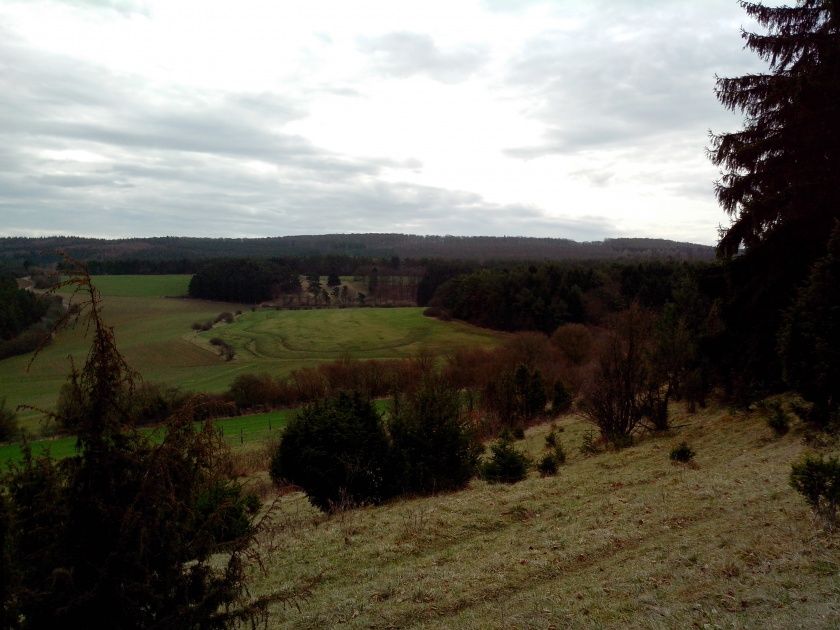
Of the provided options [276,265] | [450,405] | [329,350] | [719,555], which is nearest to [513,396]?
[450,405]

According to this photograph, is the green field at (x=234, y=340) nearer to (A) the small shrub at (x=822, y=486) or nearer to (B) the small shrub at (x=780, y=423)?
(B) the small shrub at (x=780, y=423)

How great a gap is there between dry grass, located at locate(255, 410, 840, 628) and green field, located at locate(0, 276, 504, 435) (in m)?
37.6

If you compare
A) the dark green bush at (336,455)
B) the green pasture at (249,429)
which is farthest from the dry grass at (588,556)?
the green pasture at (249,429)

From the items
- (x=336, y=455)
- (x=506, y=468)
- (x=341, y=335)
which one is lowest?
(x=341, y=335)

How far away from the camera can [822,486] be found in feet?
24.6

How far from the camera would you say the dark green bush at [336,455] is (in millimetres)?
14719

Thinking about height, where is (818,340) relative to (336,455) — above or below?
above

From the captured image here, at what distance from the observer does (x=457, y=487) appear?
1579 cm

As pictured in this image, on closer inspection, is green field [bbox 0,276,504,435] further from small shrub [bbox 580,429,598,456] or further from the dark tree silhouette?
the dark tree silhouette

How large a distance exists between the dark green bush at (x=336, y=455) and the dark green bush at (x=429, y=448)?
0.48 meters

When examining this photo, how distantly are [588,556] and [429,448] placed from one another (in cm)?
752

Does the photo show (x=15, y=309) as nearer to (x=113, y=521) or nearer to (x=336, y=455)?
(x=336, y=455)

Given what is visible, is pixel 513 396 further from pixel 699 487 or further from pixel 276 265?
pixel 276 265

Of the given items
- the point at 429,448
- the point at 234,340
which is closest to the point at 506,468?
the point at 429,448
